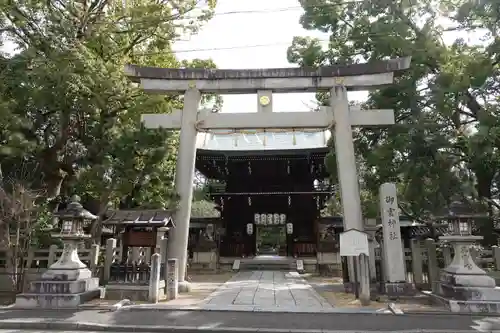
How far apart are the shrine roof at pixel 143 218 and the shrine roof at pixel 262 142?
10.6 m

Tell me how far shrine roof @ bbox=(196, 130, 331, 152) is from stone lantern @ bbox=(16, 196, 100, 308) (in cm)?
1167

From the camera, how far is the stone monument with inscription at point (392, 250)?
1004 centimetres

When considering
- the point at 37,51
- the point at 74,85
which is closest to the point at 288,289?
the point at 74,85

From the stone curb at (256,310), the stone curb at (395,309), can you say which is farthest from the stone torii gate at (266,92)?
the stone curb at (395,309)

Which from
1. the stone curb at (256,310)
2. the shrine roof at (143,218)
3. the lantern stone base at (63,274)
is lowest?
the stone curb at (256,310)

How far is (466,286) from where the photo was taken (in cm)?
851

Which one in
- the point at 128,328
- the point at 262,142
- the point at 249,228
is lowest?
the point at 128,328

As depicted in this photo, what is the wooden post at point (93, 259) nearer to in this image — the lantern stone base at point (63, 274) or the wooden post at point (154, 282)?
the lantern stone base at point (63, 274)

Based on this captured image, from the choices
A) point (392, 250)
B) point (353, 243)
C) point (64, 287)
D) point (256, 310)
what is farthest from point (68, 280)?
point (392, 250)

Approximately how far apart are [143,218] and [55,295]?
2851mm

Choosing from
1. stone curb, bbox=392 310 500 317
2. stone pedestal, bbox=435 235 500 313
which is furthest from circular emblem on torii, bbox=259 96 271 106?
stone curb, bbox=392 310 500 317

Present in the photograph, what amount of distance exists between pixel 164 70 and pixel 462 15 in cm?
1005

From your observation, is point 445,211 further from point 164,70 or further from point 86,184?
point 86,184

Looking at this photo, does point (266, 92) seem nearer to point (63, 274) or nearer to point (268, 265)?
point (63, 274)
